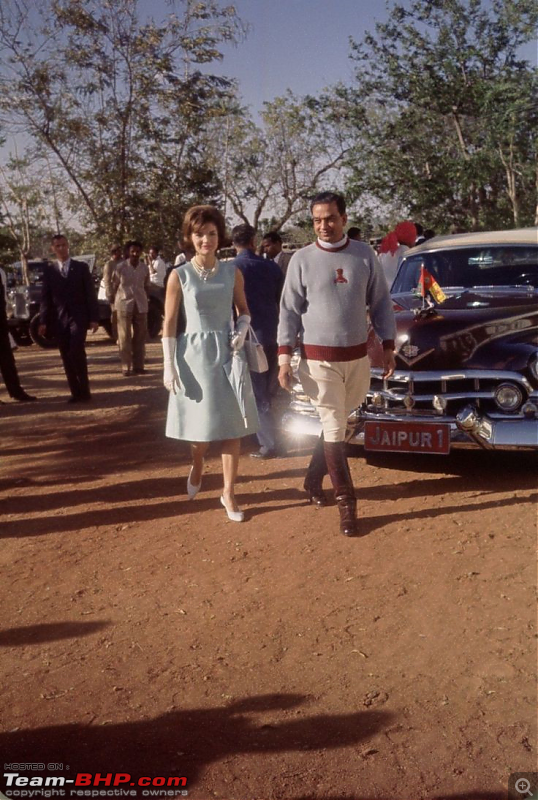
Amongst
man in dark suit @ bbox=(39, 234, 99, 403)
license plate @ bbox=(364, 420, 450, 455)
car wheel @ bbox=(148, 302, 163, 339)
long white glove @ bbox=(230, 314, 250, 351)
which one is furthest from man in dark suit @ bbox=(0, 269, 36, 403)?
car wheel @ bbox=(148, 302, 163, 339)

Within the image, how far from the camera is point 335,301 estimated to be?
16.9 ft

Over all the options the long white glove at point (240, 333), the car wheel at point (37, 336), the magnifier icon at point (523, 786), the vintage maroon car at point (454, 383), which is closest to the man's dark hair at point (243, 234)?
the vintage maroon car at point (454, 383)

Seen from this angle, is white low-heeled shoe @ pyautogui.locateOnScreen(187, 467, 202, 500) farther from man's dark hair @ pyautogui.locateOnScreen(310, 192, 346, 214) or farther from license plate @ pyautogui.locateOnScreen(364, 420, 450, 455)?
man's dark hair @ pyautogui.locateOnScreen(310, 192, 346, 214)

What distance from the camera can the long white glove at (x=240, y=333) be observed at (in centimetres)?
544

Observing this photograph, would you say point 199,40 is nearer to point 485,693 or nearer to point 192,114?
point 192,114

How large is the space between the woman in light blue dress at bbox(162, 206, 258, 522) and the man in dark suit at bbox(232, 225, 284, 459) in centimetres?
163

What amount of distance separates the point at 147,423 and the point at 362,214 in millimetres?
12363

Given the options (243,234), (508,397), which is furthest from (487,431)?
(243,234)

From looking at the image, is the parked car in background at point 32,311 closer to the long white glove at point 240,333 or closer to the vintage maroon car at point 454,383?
the vintage maroon car at point 454,383

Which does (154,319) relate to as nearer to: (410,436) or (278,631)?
(410,436)

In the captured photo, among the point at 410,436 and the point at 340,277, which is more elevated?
the point at 340,277

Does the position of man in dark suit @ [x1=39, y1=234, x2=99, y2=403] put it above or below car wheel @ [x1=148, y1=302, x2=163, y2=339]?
above

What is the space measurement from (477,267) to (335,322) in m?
2.79

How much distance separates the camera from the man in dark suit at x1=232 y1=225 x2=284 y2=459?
7.16 metres
